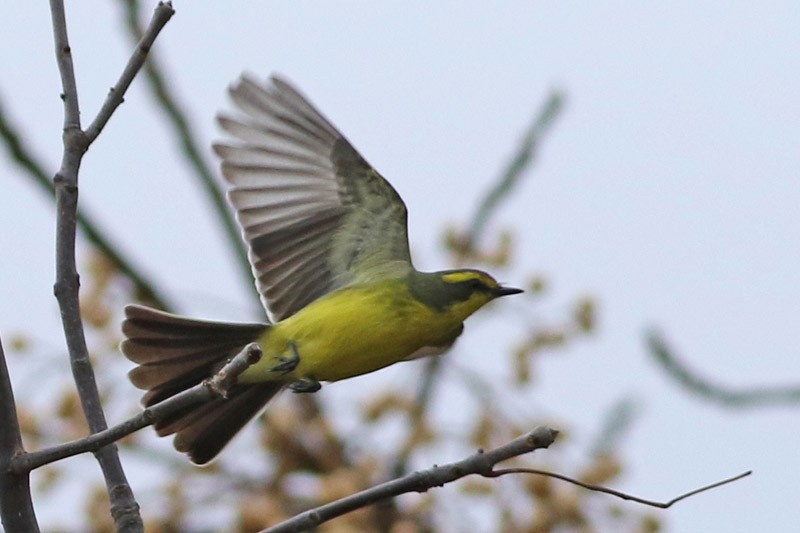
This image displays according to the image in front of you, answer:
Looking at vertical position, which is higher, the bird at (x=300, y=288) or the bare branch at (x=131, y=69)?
the bare branch at (x=131, y=69)

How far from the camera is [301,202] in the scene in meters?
3.86

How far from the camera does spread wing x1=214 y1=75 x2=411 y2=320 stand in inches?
146

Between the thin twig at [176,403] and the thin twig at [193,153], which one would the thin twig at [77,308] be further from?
the thin twig at [193,153]

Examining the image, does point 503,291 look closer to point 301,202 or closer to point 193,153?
point 301,202

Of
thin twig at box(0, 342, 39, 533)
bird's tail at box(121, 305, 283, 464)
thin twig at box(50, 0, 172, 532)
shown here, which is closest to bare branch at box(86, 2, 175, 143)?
thin twig at box(50, 0, 172, 532)

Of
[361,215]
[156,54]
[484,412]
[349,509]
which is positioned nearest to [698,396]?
[484,412]

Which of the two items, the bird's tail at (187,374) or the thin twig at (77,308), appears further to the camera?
the bird's tail at (187,374)

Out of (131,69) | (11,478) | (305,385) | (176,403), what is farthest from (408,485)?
(305,385)

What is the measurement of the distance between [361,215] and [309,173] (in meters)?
0.23

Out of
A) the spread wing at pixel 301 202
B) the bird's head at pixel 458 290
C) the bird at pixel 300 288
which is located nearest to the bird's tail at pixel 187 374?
the bird at pixel 300 288

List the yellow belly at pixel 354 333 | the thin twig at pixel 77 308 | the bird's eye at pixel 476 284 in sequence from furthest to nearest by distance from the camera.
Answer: the bird's eye at pixel 476 284 → the yellow belly at pixel 354 333 → the thin twig at pixel 77 308

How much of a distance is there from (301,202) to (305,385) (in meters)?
0.73

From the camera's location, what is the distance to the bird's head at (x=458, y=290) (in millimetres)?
3582

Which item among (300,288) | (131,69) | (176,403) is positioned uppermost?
(131,69)
